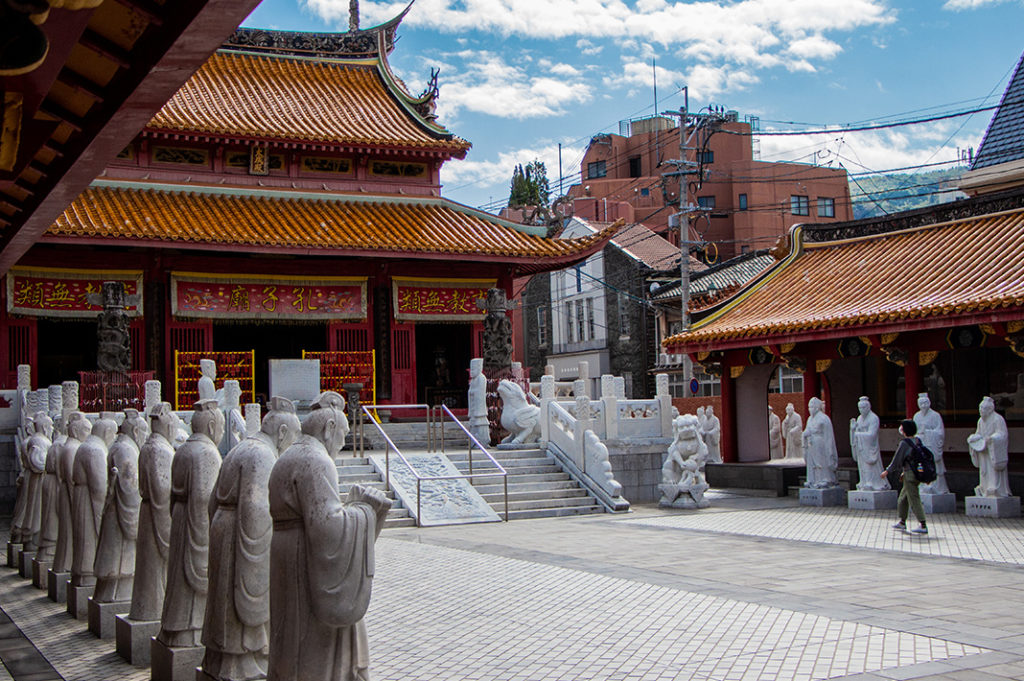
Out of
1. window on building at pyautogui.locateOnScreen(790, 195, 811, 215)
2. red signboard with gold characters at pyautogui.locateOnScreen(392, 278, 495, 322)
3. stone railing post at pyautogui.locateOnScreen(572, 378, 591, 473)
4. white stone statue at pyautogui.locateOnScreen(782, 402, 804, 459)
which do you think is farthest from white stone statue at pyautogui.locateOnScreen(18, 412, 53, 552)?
window on building at pyautogui.locateOnScreen(790, 195, 811, 215)

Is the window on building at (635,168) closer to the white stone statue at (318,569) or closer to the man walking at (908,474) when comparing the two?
the man walking at (908,474)

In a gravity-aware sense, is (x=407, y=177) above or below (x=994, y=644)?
above

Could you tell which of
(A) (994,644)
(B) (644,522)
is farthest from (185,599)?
(B) (644,522)

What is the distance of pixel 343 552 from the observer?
5102 millimetres

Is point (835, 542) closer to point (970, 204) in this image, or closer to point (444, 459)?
point (444, 459)

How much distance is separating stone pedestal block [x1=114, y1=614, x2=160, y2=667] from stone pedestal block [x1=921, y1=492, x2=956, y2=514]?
12.5 meters

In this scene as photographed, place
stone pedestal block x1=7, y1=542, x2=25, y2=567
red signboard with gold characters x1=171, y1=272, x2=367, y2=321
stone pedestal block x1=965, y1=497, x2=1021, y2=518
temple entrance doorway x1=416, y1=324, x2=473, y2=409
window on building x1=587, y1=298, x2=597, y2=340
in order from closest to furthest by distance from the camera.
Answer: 1. stone pedestal block x1=7, y1=542, x2=25, y2=567
2. stone pedestal block x1=965, y1=497, x2=1021, y2=518
3. red signboard with gold characters x1=171, y1=272, x2=367, y2=321
4. temple entrance doorway x1=416, y1=324, x2=473, y2=409
5. window on building x1=587, y1=298, x2=597, y2=340

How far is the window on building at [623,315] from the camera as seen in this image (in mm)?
42156

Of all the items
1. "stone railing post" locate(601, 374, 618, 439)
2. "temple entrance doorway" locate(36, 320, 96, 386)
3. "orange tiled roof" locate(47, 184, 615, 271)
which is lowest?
"stone railing post" locate(601, 374, 618, 439)

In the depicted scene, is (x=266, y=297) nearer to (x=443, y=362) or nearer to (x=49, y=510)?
(x=443, y=362)

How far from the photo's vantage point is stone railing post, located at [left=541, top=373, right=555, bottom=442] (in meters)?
19.7

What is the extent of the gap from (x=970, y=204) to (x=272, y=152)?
15586 millimetres

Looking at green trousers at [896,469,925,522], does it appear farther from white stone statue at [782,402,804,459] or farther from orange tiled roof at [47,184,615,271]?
orange tiled roof at [47,184,615,271]

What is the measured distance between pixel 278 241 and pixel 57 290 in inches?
184
